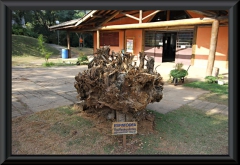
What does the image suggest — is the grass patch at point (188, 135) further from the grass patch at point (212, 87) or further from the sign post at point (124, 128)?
the grass patch at point (212, 87)

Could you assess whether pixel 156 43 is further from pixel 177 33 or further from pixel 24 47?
pixel 24 47

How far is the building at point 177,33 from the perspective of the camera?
7702mm

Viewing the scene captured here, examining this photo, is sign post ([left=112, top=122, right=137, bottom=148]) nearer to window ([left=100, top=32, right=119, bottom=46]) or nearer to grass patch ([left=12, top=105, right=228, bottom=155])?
grass patch ([left=12, top=105, right=228, bottom=155])

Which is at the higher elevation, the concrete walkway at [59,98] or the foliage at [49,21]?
the foliage at [49,21]

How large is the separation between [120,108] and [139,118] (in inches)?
26.6

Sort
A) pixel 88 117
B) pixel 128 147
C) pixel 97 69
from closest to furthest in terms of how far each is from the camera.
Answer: pixel 128 147
pixel 97 69
pixel 88 117

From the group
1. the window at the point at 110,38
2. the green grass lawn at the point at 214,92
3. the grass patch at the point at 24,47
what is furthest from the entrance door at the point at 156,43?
the grass patch at the point at 24,47

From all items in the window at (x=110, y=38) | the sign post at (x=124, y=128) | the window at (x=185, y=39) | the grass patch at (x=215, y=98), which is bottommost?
the sign post at (x=124, y=128)

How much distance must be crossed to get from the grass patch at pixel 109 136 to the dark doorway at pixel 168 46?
10.9 m

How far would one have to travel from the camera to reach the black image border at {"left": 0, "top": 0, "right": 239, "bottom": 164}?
3.27 feet
